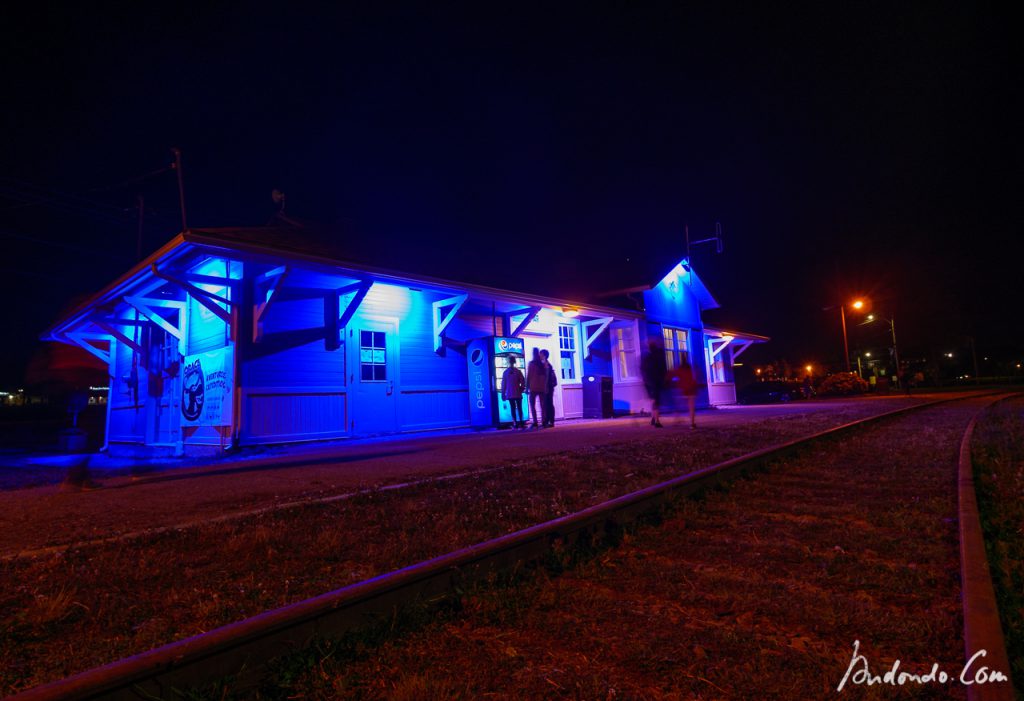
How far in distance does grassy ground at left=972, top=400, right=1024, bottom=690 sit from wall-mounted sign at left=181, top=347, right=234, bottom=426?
10.7 metres

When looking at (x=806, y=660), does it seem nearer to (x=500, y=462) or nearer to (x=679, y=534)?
(x=679, y=534)

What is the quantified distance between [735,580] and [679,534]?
1.00 metres

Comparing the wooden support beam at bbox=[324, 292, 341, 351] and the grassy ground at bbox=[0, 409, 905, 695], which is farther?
the wooden support beam at bbox=[324, 292, 341, 351]

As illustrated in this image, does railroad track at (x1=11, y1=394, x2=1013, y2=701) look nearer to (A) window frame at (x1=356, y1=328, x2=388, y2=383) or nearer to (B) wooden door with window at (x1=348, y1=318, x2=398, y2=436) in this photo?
(B) wooden door with window at (x1=348, y1=318, x2=398, y2=436)

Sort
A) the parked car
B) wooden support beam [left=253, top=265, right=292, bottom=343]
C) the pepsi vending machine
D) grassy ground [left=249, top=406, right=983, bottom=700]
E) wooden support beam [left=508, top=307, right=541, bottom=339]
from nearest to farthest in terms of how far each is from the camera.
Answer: grassy ground [left=249, top=406, right=983, bottom=700] → wooden support beam [left=253, top=265, right=292, bottom=343] → the pepsi vending machine → wooden support beam [left=508, top=307, right=541, bottom=339] → the parked car

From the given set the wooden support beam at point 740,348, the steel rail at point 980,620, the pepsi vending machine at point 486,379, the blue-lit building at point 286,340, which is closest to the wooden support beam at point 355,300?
the blue-lit building at point 286,340

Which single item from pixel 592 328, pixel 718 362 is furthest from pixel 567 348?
pixel 718 362

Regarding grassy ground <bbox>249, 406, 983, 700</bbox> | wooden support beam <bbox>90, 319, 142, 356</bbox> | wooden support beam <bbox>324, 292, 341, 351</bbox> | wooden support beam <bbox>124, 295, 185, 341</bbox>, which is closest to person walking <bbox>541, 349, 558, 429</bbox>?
wooden support beam <bbox>324, 292, 341, 351</bbox>

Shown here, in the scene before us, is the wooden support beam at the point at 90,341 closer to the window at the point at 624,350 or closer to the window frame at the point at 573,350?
the window frame at the point at 573,350

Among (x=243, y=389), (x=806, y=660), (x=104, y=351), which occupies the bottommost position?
(x=806, y=660)

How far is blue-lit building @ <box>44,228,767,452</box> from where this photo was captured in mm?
10375

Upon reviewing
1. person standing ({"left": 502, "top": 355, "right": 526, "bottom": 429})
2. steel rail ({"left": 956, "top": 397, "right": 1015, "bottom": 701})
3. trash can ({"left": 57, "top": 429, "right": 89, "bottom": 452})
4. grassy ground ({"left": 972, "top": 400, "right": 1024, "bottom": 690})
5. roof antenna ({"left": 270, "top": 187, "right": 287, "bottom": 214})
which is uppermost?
roof antenna ({"left": 270, "top": 187, "right": 287, "bottom": 214})

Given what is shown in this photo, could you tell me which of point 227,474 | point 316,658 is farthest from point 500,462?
point 316,658

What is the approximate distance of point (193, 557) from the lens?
3.46m
